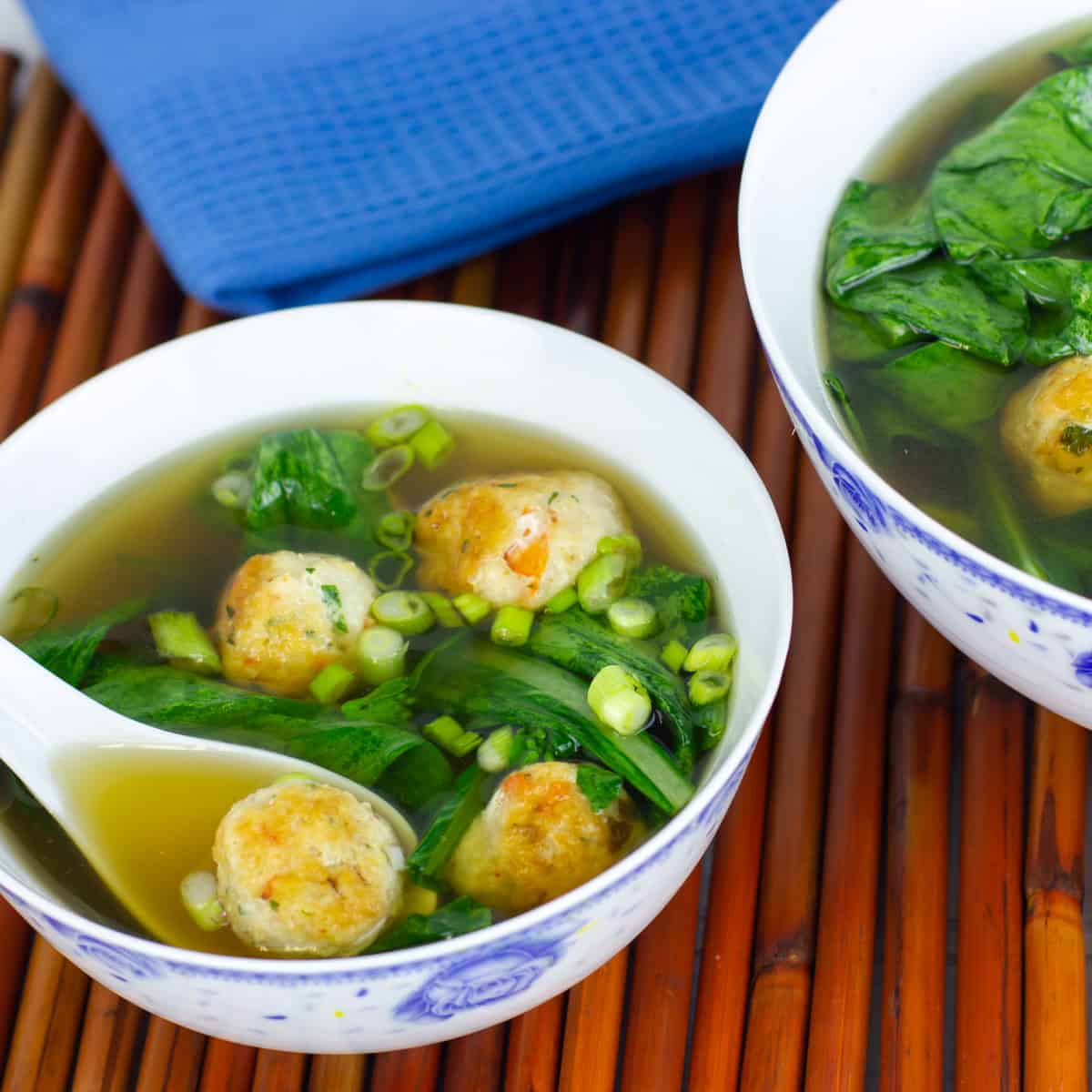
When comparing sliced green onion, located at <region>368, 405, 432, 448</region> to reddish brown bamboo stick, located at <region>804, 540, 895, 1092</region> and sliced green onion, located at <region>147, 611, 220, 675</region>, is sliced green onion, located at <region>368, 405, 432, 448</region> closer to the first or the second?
sliced green onion, located at <region>147, 611, 220, 675</region>

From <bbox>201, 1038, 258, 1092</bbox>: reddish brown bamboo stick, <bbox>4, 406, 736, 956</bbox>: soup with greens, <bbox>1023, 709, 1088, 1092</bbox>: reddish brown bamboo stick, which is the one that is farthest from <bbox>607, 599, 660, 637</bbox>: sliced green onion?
<bbox>201, 1038, 258, 1092</bbox>: reddish brown bamboo stick

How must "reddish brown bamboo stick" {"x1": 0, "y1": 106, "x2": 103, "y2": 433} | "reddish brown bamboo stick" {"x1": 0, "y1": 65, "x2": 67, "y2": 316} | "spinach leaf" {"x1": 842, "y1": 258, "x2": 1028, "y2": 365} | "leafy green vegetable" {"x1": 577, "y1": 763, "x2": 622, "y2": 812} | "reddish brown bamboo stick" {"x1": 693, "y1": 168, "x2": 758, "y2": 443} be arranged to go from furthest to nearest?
1. "reddish brown bamboo stick" {"x1": 0, "y1": 65, "x2": 67, "y2": 316}
2. "reddish brown bamboo stick" {"x1": 0, "y1": 106, "x2": 103, "y2": 433}
3. "reddish brown bamboo stick" {"x1": 693, "y1": 168, "x2": 758, "y2": 443}
4. "spinach leaf" {"x1": 842, "y1": 258, "x2": 1028, "y2": 365}
5. "leafy green vegetable" {"x1": 577, "y1": 763, "x2": 622, "y2": 812}

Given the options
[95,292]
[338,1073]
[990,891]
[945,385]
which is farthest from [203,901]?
[95,292]

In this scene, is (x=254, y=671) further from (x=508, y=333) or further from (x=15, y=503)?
(x=508, y=333)

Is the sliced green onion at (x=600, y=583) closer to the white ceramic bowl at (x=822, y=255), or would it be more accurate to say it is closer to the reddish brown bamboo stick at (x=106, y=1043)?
the white ceramic bowl at (x=822, y=255)

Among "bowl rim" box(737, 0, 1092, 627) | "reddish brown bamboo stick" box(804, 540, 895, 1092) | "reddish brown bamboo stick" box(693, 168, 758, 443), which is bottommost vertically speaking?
"reddish brown bamboo stick" box(804, 540, 895, 1092)

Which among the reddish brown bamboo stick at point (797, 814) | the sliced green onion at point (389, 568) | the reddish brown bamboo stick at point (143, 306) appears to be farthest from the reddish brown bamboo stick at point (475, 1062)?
the reddish brown bamboo stick at point (143, 306)

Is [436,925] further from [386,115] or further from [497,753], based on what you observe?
[386,115]
